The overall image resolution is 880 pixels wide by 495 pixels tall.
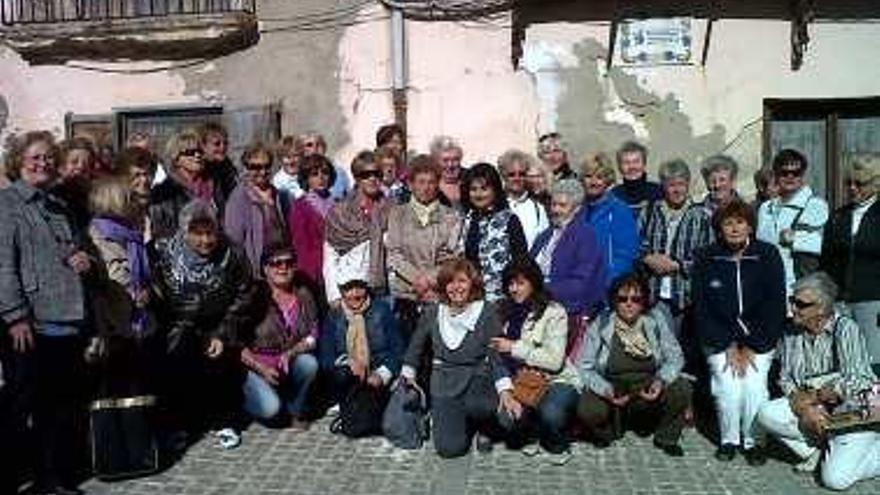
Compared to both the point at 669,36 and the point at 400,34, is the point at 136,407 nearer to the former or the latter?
the point at 400,34

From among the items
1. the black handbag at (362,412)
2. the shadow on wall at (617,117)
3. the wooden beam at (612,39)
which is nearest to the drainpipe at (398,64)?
the shadow on wall at (617,117)

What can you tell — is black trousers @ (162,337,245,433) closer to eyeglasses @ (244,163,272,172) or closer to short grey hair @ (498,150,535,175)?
eyeglasses @ (244,163,272,172)

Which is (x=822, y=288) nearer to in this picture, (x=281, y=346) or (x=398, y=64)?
(x=281, y=346)

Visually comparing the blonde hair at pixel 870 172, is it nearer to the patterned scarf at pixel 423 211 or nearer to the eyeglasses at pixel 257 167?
the patterned scarf at pixel 423 211

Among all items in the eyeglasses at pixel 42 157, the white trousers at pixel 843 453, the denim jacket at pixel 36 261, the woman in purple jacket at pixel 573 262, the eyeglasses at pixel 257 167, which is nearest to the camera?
the denim jacket at pixel 36 261

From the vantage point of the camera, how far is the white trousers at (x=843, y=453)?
5.96 meters

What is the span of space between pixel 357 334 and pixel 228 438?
1.06 meters

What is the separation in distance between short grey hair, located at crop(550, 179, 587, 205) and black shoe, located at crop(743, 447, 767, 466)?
189 cm

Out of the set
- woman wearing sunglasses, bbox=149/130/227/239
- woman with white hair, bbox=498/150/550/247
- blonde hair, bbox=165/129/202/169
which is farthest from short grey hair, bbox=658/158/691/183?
blonde hair, bbox=165/129/202/169

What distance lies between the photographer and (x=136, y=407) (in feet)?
20.0

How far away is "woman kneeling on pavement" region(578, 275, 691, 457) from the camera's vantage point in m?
6.74

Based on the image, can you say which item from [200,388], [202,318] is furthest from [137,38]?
[200,388]

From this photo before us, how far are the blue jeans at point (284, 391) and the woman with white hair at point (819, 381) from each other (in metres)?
2.89

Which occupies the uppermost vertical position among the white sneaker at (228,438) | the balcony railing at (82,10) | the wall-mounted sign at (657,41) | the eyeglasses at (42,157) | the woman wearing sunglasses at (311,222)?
the balcony railing at (82,10)
